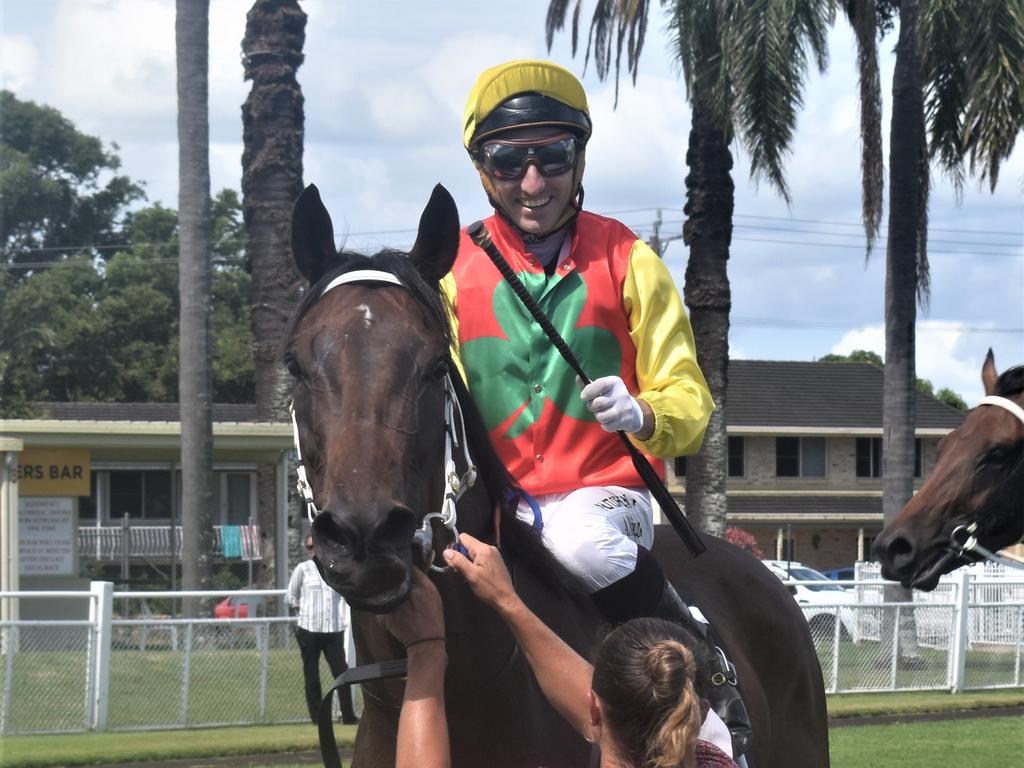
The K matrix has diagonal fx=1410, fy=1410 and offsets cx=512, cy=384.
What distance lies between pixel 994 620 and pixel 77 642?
31.9ft

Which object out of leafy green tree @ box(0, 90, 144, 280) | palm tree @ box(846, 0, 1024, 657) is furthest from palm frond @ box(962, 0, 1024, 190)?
leafy green tree @ box(0, 90, 144, 280)

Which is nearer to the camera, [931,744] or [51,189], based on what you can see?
[931,744]

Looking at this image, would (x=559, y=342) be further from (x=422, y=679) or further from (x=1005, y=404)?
(x=1005, y=404)

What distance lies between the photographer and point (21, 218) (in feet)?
147

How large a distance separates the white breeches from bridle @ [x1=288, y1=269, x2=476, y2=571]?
284 mm

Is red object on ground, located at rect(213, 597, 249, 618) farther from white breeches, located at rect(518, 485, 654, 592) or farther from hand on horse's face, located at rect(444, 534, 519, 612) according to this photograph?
hand on horse's face, located at rect(444, 534, 519, 612)

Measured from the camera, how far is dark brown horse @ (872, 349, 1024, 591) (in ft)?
18.1

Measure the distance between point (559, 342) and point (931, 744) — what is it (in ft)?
29.1

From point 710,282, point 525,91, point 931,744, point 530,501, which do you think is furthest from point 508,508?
point 710,282

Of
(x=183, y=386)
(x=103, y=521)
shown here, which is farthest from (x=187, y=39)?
(x=103, y=521)

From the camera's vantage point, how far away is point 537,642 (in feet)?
9.09

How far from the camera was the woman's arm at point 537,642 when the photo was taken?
2755 mm

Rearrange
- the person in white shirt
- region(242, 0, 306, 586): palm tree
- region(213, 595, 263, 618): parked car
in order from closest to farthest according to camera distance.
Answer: the person in white shirt
region(242, 0, 306, 586): palm tree
region(213, 595, 263, 618): parked car

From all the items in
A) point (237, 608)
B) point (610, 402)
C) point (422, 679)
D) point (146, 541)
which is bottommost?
point (146, 541)
